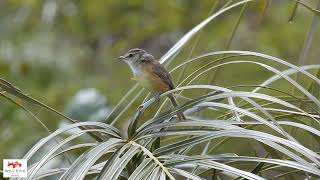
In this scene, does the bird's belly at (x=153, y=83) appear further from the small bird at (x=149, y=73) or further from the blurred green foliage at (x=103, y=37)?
the blurred green foliage at (x=103, y=37)

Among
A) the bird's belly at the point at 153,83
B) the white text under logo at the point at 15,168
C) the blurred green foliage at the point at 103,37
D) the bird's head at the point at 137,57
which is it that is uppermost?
the blurred green foliage at the point at 103,37

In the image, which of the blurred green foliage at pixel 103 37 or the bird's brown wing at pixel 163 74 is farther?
the blurred green foliage at pixel 103 37

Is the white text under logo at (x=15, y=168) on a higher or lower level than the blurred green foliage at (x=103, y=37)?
lower

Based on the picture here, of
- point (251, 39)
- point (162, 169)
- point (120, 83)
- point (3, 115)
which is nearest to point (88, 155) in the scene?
point (162, 169)

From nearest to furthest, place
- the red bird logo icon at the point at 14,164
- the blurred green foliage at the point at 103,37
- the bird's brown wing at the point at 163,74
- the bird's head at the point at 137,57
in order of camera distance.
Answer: the red bird logo icon at the point at 14,164 → the bird's brown wing at the point at 163,74 → the bird's head at the point at 137,57 → the blurred green foliage at the point at 103,37

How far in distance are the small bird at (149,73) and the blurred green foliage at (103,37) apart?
1533mm

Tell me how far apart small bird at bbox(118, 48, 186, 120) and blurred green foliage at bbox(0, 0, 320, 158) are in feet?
5.03

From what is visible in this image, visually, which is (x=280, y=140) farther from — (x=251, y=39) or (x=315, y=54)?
(x=251, y=39)

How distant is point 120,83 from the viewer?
17.9 feet

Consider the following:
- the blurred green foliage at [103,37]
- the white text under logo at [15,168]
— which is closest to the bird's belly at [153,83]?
the white text under logo at [15,168]

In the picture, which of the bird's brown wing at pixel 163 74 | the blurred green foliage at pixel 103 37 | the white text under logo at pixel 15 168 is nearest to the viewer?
the white text under logo at pixel 15 168

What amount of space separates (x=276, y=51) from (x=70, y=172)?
4.16 metres

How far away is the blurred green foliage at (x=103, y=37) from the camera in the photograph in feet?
16.5

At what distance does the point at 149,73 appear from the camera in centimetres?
258
